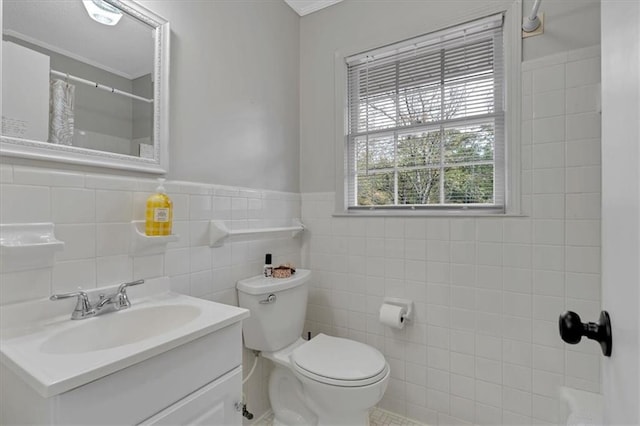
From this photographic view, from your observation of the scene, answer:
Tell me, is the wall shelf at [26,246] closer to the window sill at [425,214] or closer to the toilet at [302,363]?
the toilet at [302,363]

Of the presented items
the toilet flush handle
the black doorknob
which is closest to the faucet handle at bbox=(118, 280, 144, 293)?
the toilet flush handle

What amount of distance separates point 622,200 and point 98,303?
1.34 meters

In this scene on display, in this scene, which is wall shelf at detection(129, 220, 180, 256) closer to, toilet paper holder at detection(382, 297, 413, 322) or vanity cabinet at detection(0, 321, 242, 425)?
vanity cabinet at detection(0, 321, 242, 425)

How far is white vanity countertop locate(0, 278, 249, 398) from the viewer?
0.66 meters

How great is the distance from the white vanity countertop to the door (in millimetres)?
897

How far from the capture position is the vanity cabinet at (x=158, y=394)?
0.66 m

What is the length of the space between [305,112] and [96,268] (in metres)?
1.53

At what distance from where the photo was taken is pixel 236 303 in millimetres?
1604

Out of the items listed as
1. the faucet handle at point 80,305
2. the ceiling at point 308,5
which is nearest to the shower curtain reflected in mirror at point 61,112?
the faucet handle at point 80,305

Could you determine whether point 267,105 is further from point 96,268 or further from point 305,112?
point 96,268

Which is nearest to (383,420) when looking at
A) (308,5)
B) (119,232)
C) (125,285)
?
(125,285)

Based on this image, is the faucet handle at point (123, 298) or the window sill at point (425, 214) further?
the window sill at point (425, 214)

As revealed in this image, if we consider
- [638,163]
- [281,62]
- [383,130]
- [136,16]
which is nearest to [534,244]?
[383,130]

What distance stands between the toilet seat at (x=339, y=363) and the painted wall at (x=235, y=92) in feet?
3.05
